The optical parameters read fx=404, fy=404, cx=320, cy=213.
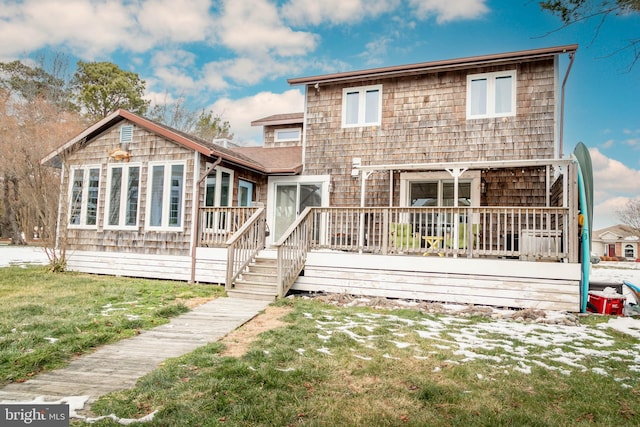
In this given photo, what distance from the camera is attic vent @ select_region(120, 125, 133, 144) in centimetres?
1079

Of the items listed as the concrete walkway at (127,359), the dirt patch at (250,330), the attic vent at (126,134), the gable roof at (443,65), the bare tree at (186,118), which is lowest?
the concrete walkway at (127,359)

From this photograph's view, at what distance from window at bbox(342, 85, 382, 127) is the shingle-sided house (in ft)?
0.12

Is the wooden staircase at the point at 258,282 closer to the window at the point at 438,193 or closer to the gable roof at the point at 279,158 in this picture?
the gable roof at the point at 279,158

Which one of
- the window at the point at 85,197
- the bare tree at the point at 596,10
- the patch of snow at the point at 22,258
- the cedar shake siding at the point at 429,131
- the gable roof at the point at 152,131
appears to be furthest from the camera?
the patch of snow at the point at 22,258

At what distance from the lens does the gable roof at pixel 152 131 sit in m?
9.83

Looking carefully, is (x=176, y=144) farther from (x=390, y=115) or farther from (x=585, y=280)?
(x=585, y=280)

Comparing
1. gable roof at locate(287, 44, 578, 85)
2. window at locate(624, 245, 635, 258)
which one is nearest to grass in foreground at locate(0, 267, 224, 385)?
gable roof at locate(287, 44, 578, 85)

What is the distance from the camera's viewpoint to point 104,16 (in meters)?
19.4

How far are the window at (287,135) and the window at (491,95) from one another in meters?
6.36

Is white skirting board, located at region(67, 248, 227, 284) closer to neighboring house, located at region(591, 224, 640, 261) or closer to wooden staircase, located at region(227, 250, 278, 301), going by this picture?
wooden staircase, located at region(227, 250, 278, 301)

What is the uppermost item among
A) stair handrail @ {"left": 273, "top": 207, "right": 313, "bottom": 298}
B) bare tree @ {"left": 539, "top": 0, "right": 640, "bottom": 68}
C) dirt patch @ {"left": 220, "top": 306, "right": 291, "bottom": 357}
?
bare tree @ {"left": 539, "top": 0, "right": 640, "bottom": 68}

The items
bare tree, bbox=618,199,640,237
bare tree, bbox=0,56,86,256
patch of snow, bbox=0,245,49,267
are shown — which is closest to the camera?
patch of snow, bbox=0,245,49,267

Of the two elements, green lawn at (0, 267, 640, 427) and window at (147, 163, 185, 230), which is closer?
green lawn at (0, 267, 640, 427)

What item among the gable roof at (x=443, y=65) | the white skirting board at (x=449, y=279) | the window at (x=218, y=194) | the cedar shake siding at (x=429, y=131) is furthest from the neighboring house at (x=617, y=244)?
the window at (x=218, y=194)
